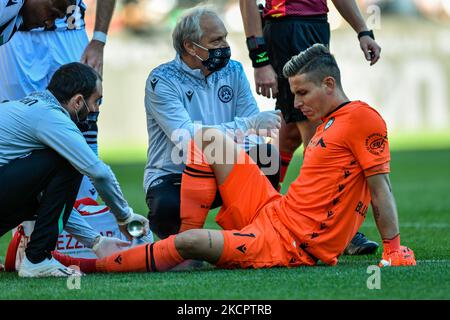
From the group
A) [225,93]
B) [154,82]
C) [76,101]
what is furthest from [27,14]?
[225,93]

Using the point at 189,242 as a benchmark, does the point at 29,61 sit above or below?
above

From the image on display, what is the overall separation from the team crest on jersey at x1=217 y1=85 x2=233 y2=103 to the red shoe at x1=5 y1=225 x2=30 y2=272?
4.59ft

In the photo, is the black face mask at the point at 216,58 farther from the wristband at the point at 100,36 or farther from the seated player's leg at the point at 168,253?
the seated player's leg at the point at 168,253

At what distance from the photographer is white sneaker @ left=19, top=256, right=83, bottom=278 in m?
4.73

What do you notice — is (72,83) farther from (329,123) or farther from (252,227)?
(329,123)

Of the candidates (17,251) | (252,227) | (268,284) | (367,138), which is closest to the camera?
(268,284)

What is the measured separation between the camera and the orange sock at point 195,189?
199 inches

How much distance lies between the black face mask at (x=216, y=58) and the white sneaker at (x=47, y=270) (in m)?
1.51

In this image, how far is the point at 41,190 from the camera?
15.7 ft

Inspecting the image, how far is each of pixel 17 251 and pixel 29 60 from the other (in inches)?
56.4

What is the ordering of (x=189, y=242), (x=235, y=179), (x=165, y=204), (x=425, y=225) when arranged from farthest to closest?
1. (x=425, y=225)
2. (x=165, y=204)
3. (x=235, y=179)
4. (x=189, y=242)

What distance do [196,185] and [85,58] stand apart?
1.35 m

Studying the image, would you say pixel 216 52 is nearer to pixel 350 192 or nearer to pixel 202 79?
pixel 202 79

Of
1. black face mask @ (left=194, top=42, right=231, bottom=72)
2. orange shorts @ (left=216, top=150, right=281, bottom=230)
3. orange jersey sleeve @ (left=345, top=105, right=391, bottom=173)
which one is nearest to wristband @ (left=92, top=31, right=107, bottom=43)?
black face mask @ (left=194, top=42, right=231, bottom=72)
